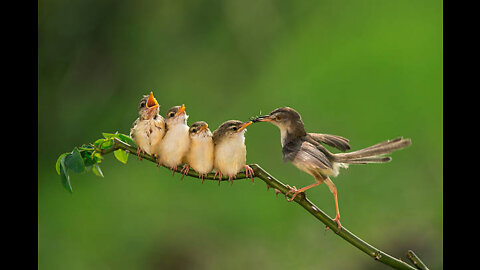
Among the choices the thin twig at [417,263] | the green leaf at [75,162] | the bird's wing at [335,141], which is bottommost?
the thin twig at [417,263]

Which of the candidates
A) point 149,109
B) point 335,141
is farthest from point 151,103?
point 335,141

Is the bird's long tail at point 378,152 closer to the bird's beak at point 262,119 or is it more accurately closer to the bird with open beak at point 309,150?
the bird with open beak at point 309,150

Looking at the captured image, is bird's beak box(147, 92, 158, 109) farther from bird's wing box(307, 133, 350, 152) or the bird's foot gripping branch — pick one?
bird's wing box(307, 133, 350, 152)

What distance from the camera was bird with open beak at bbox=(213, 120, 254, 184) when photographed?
1.41 m

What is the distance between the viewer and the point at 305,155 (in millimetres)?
1363

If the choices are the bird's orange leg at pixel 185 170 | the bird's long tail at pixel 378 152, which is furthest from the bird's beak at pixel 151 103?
the bird's long tail at pixel 378 152

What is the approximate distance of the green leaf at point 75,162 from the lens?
123 centimetres

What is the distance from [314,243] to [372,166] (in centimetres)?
65

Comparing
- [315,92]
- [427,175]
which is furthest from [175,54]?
[427,175]

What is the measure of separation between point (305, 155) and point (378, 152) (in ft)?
0.74

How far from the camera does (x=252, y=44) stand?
4.12m

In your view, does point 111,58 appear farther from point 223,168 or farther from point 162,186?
point 223,168

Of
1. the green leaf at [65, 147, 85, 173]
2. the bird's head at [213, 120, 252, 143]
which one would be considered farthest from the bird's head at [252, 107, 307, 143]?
the green leaf at [65, 147, 85, 173]

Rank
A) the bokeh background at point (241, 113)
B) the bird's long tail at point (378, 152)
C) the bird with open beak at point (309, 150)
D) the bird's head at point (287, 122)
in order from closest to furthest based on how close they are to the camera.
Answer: the bird's long tail at point (378, 152)
the bird with open beak at point (309, 150)
the bird's head at point (287, 122)
the bokeh background at point (241, 113)
